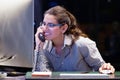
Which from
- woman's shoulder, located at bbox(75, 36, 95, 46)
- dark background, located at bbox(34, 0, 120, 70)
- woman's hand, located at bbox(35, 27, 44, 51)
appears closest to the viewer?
woman's hand, located at bbox(35, 27, 44, 51)

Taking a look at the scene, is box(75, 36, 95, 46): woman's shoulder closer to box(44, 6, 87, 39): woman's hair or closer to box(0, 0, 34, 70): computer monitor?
box(44, 6, 87, 39): woman's hair

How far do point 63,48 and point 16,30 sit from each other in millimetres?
347

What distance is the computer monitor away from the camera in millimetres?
1591

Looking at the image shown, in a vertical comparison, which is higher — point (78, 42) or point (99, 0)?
point (99, 0)

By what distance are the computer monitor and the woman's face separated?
13 cm

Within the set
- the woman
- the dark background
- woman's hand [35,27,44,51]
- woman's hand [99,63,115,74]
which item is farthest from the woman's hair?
the dark background

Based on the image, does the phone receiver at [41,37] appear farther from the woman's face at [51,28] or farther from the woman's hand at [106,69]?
the woman's hand at [106,69]

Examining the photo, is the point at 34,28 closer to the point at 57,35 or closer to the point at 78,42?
the point at 57,35

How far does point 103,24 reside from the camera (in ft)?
13.6

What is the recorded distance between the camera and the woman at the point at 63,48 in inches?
68.4

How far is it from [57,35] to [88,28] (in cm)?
246

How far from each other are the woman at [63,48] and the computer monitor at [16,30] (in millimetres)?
115

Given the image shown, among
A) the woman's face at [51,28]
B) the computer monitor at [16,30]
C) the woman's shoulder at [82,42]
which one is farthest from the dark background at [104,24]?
the computer monitor at [16,30]

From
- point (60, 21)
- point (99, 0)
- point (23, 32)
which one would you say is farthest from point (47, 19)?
point (99, 0)
